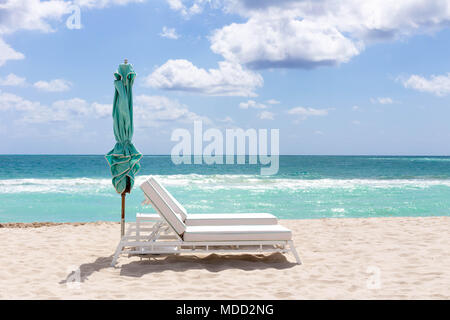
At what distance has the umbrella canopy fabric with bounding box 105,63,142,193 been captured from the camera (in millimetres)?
5898

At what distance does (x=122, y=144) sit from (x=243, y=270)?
246 centimetres

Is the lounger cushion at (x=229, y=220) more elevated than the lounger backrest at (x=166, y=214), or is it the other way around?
the lounger backrest at (x=166, y=214)

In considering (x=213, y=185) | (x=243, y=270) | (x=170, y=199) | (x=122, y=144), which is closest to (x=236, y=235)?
(x=243, y=270)

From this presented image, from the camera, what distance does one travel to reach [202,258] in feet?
19.7

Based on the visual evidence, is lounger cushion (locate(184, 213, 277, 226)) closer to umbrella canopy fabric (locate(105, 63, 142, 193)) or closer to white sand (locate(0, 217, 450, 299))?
white sand (locate(0, 217, 450, 299))

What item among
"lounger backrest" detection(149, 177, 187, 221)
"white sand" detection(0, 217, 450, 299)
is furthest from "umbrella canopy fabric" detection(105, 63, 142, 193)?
"white sand" detection(0, 217, 450, 299)

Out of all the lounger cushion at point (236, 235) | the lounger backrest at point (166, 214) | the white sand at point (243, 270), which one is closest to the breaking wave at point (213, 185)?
the white sand at point (243, 270)

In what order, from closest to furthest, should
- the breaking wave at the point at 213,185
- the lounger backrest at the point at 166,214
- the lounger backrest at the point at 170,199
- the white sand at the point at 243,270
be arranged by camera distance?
the white sand at the point at 243,270
the lounger backrest at the point at 166,214
the lounger backrest at the point at 170,199
the breaking wave at the point at 213,185

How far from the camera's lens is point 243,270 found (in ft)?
17.2

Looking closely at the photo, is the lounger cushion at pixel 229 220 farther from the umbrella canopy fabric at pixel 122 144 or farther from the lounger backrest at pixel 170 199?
the umbrella canopy fabric at pixel 122 144

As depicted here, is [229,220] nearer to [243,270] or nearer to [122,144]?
[243,270]

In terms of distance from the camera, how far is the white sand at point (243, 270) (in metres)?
4.27

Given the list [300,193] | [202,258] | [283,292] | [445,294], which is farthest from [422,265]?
[300,193]

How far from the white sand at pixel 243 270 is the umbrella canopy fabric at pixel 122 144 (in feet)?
3.88
